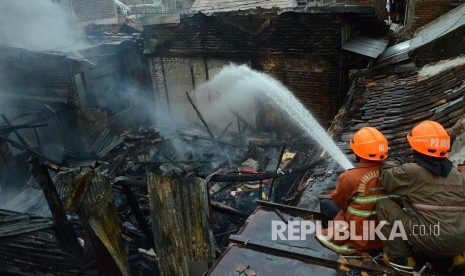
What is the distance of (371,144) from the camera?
312cm

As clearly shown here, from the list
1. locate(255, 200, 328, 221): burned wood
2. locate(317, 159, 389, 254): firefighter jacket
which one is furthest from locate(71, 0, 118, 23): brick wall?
locate(317, 159, 389, 254): firefighter jacket

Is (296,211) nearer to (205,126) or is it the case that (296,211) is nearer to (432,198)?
(432,198)

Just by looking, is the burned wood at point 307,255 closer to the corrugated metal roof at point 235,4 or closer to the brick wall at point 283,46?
the brick wall at point 283,46

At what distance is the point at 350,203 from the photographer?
3.36 meters

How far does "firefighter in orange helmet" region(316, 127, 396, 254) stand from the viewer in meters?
3.15

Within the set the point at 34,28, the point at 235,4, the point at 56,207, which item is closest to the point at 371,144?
the point at 56,207

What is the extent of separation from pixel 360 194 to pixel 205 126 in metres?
9.77

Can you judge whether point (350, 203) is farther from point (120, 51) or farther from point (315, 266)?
point (120, 51)

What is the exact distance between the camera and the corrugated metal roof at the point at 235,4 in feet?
52.7

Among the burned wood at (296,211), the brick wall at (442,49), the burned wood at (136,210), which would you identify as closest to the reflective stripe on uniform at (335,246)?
the burned wood at (296,211)

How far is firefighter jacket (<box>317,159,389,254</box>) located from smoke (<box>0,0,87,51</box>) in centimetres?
1429

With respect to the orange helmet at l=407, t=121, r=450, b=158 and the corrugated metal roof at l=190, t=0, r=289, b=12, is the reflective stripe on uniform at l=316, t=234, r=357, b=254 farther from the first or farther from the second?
the corrugated metal roof at l=190, t=0, r=289, b=12

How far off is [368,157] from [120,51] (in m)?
14.4

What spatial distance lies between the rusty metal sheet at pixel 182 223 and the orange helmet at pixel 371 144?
5.99 ft
